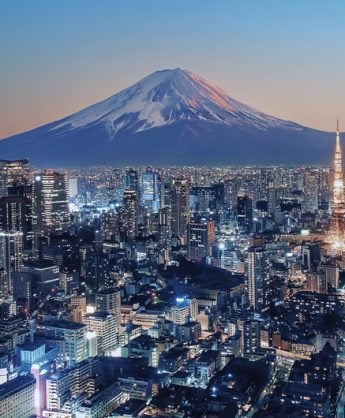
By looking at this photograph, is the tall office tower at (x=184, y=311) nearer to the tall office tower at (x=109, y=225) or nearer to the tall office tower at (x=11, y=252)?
the tall office tower at (x=11, y=252)

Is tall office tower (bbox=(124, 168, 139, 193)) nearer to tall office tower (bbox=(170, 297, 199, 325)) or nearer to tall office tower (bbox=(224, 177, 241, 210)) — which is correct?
tall office tower (bbox=(224, 177, 241, 210))

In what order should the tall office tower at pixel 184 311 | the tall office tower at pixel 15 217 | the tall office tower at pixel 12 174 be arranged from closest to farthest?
the tall office tower at pixel 184 311, the tall office tower at pixel 15 217, the tall office tower at pixel 12 174

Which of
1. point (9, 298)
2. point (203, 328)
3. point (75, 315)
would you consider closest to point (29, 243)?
point (9, 298)

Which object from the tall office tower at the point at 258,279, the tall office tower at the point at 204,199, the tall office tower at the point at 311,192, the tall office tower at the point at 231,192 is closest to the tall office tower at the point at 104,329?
the tall office tower at the point at 258,279

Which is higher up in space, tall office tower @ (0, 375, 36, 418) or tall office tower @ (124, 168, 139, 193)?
tall office tower @ (124, 168, 139, 193)

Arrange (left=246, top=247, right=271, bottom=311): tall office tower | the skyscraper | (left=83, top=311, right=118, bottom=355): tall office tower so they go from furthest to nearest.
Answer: the skyscraper < (left=246, top=247, right=271, bottom=311): tall office tower < (left=83, top=311, right=118, bottom=355): tall office tower

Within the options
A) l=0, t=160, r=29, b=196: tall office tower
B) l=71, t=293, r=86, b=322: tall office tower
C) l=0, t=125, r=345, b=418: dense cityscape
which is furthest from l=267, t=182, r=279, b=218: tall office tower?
l=71, t=293, r=86, b=322: tall office tower
